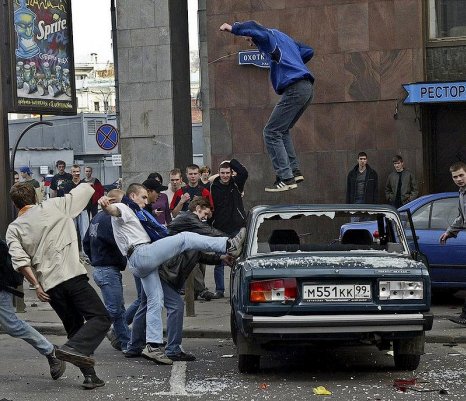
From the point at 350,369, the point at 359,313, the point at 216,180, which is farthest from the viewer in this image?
the point at 216,180

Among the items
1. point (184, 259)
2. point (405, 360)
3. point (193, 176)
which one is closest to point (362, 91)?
point (193, 176)

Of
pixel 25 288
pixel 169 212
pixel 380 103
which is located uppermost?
pixel 380 103

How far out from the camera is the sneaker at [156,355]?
1080cm

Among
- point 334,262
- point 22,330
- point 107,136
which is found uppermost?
point 107,136

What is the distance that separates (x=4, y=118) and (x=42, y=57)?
1989 mm

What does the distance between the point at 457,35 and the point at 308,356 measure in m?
11.7

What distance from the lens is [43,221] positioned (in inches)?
379

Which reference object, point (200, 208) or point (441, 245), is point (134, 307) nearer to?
point (200, 208)

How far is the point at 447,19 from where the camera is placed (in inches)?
847

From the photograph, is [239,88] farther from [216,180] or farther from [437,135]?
[216,180]

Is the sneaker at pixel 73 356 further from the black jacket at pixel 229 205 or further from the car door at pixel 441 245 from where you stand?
the black jacket at pixel 229 205

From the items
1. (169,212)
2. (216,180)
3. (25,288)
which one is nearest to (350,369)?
(216,180)

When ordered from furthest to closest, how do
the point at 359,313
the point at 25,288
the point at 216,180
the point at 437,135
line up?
1. the point at 437,135
2. the point at 25,288
3. the point at 216,180
4. the point at 359,313

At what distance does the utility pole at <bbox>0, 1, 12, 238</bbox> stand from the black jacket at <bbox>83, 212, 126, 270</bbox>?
210 inches
